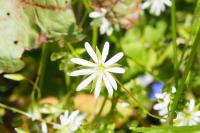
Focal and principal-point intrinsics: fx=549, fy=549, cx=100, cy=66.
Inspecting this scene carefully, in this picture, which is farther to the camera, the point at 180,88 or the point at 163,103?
the point at 163,103

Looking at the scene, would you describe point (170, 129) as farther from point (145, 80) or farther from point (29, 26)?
point (145, 80)

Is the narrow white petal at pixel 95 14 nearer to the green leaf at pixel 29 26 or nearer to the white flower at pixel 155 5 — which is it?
the green leaf at pixel 29 26

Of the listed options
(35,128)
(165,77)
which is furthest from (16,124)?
(165,77)

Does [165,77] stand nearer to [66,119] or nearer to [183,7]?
[183,7]

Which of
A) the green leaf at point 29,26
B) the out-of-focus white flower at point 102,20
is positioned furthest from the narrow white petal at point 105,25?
the green leaf at point 29,26

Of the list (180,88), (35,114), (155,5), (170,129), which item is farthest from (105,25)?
(170,129)
